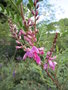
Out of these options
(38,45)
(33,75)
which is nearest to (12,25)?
(38,45)

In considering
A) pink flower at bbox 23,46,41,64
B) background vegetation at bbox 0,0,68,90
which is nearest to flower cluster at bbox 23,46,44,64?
pink flower at bbox 23,46,41,64

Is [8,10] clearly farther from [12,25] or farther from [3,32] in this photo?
[3,32]

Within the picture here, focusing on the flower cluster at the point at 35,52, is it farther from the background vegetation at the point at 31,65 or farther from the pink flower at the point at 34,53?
the background vegetation at the point at 31,65

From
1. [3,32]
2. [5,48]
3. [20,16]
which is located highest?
[20,16]

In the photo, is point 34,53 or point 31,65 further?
point 31,65

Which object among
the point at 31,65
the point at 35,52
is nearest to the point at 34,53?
the point at 35,52

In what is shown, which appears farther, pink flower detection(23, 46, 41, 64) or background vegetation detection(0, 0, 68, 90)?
background vegetation detection(0, 0, 68, 90)

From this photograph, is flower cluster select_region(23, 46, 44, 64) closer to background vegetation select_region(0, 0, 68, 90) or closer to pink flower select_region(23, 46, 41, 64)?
pink flower select_region(23, 46, 41, 64)

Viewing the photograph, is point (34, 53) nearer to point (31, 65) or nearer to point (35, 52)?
point (35, 52)

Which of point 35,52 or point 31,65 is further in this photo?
point 31,65

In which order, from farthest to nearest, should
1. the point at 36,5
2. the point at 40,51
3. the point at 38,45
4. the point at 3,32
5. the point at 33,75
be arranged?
the point at 3,32, the point at 33,75, the point at 38,45, the point at 40,51, the point at 36,5

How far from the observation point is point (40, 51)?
4.70ft

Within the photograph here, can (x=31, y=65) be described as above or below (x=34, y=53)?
below

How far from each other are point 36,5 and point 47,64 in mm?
528
